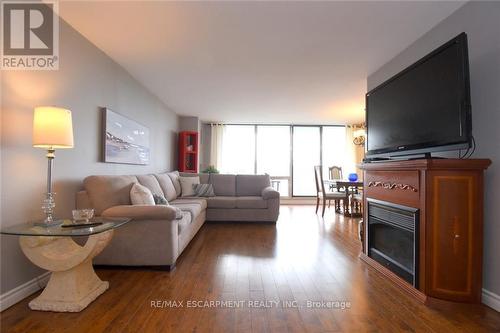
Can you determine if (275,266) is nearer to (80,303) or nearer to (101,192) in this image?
(80,303)

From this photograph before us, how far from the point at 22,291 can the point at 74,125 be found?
145cm

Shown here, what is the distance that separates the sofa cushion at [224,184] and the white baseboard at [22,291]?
10.5 feet

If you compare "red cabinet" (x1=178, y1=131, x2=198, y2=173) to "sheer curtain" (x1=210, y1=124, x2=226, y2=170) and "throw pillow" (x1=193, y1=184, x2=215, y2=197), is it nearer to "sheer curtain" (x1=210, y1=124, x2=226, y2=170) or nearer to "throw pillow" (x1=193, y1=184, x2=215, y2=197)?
"sheer curtain" (x1=210, y1=124, x2=226, y2=170)

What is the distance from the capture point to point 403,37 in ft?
8.32

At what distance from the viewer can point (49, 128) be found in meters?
1.78

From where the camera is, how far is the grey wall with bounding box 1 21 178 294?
1.81 m

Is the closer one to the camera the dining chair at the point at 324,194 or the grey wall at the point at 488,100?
the grey wall at the point at 488,100

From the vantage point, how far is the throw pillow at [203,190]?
4777 millimetres

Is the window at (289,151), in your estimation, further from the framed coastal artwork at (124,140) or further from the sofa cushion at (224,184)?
the framed coastal artwork at (124,140)

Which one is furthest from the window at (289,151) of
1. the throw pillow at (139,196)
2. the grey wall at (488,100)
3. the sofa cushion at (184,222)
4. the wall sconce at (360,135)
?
the grey wall at (488,100)

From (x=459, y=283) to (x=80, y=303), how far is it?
2666 mm

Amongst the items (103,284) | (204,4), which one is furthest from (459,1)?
(103,284)

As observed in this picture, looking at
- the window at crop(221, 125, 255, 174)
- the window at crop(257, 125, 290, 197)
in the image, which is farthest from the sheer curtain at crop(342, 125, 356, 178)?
the window at crop(221, 125, 255, 174)

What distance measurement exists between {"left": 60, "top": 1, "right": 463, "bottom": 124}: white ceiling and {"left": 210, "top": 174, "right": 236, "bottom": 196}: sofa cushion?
5.70 feet
